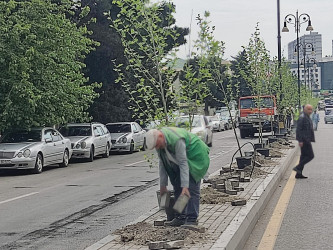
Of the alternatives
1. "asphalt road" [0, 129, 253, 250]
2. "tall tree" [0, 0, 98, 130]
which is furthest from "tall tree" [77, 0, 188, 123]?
"asphalt road" [0, 129, 253, 250]

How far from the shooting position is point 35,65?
20109mm

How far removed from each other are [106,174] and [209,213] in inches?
362

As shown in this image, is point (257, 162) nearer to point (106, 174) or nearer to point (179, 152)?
point (106, 174)

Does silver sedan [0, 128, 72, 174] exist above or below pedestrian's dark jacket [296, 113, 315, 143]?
below

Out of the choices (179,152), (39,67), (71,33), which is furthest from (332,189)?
(71,33)

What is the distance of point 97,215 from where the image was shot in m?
9.72

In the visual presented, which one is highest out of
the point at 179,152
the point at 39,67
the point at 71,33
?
the point at 71,33

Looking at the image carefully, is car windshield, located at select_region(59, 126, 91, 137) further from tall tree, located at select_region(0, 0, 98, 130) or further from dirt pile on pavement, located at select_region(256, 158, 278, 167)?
dirt pile on pavement, located at select_region(256, 158, 278, 167)

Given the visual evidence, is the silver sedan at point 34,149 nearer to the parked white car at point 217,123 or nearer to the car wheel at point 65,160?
the car wheel at point 65,160

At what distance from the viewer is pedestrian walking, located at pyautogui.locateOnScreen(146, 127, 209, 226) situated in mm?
6323

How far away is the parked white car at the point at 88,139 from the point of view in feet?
72.8

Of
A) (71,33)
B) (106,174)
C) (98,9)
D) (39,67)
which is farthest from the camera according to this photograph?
(98,9)

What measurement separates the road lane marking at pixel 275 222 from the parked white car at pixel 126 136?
14.8 m

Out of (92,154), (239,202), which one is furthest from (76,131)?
(239,202)
